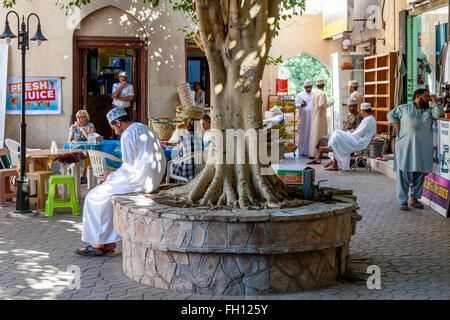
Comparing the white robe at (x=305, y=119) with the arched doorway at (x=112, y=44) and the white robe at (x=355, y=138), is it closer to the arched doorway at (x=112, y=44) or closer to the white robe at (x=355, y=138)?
the white robe at (x=355, y=138)

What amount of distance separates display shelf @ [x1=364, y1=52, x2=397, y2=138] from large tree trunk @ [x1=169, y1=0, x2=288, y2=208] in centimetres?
972

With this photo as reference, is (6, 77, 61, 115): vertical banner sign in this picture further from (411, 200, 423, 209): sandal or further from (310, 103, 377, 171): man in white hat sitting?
(411, 200, 423, 209): sandal

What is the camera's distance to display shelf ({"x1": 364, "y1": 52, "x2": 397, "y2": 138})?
50.8ft

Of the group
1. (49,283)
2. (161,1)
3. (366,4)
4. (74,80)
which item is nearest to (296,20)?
(366,4)

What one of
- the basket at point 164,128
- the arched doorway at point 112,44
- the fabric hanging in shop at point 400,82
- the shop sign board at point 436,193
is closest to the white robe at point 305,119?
the fabric hanging in shop at point 400,82

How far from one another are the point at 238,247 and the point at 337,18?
45.8 feet

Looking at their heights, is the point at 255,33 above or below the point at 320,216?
above

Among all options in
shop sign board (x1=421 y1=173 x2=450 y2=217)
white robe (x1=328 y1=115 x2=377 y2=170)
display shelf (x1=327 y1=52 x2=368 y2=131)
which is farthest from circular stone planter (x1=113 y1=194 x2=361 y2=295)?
display shelf (x1=327 y1=52 x2=368 y2=131)

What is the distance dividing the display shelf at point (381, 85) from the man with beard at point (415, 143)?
19.3 feet

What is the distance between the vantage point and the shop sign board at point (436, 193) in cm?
909

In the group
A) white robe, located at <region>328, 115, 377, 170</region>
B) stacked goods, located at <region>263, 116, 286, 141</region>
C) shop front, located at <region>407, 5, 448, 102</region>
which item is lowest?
white robe, located at <region>328, 115, 377, 170</region>

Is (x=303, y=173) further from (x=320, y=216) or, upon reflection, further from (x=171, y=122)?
(x=171, y=122)

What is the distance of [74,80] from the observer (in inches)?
617
